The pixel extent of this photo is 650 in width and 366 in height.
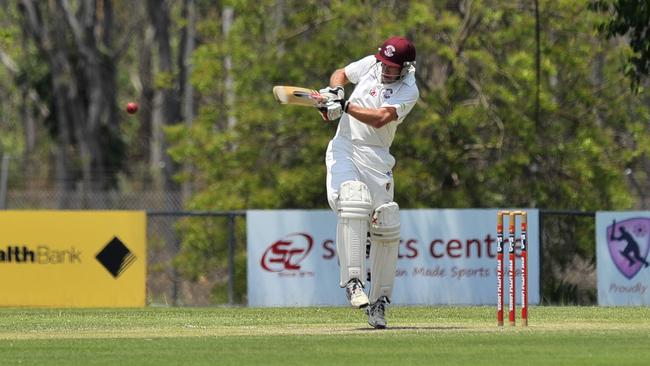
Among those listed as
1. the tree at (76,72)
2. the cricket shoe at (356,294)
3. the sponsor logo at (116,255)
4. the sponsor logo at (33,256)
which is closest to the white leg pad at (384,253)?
the cricket shoe at (356,294)

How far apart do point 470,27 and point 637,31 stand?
667 centimetres

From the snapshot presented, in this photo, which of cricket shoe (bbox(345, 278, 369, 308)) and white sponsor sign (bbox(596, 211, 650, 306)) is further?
white sponsor sign (bbox(596, 211, 650, 306))

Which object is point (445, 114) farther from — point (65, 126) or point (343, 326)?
point (65, 126)

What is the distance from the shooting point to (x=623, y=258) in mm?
19078

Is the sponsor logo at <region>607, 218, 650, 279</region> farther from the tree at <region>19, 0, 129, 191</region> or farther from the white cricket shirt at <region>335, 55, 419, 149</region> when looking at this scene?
the tree at <region>19, 0, 129, 191</region>

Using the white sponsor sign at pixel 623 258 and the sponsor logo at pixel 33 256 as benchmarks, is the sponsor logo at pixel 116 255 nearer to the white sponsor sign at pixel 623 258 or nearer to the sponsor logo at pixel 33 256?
the sponsor logo at pixel 33 256

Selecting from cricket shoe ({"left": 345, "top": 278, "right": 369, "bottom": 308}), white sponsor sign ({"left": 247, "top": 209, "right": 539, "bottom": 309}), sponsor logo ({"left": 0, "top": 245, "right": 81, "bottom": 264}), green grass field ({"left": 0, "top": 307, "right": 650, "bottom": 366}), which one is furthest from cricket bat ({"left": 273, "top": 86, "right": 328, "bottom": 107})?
sponsor logo ({"left": 0, "top": 245, "right": 81, "bottom": 264})

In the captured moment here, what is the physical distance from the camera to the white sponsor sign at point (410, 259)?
63.7 ft

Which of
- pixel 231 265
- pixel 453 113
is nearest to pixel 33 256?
pixel 231 265

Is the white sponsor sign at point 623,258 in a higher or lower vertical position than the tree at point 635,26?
lower

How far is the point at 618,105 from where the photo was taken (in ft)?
85.9

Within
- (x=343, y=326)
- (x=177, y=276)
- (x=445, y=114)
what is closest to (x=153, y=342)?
(x=343, y=326)

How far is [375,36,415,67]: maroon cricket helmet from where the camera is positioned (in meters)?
11.6

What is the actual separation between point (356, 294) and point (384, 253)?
557 mm
